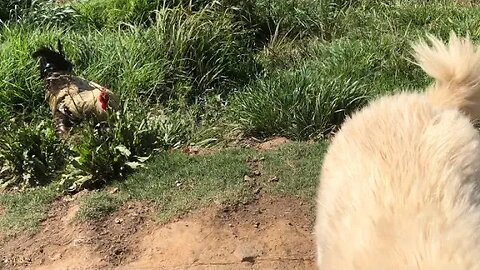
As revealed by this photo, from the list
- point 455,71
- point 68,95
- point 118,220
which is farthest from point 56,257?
point 455,71

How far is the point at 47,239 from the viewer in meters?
4.74

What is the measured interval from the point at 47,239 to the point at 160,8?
4076mm

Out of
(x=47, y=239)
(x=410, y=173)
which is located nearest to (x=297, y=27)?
(x=47, y=239)

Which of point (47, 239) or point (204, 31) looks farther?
point (204, 31)

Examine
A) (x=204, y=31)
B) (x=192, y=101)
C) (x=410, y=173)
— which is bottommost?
(x=192, y=101)

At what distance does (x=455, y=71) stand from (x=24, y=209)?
10.3 ft

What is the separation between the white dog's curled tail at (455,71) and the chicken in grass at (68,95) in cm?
293

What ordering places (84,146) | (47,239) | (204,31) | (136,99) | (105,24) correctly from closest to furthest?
(47,239)
(84,146)
(136,99)
(204,31)
(105,24)

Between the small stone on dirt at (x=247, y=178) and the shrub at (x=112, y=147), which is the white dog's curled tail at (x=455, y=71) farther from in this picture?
the shrub at (x=112, y=147)

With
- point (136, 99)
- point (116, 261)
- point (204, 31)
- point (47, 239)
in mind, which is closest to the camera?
point (116, 261)

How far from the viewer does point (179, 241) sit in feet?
14.8

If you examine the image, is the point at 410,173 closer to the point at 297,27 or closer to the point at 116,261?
the point at 116,261

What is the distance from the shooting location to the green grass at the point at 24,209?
4.91 m

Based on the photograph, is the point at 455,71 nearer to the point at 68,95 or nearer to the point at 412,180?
the point at 412,180
